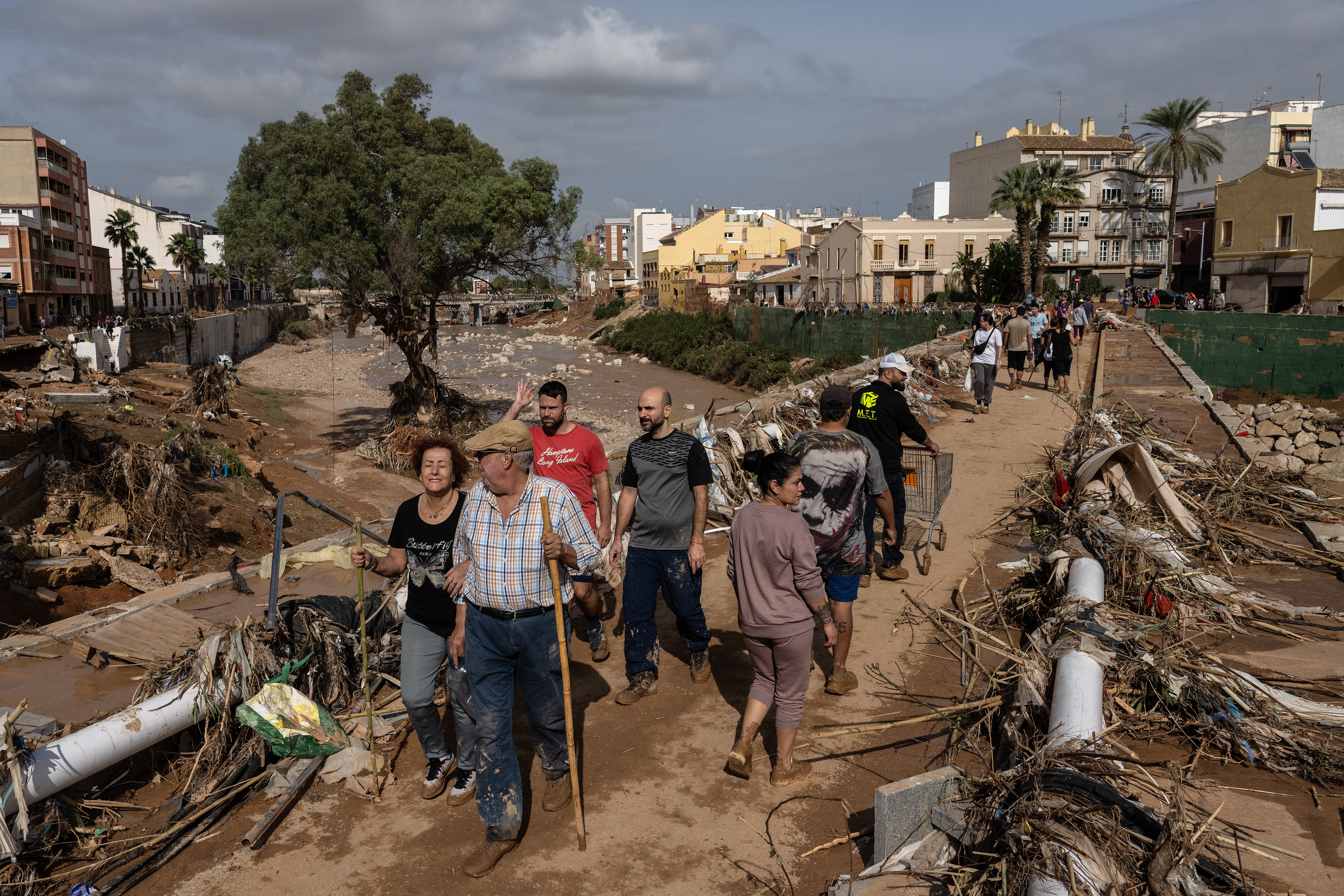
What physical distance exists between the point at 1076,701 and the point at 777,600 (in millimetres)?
1461

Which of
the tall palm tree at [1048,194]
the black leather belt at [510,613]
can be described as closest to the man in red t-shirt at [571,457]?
the black leather belt at [510,613]

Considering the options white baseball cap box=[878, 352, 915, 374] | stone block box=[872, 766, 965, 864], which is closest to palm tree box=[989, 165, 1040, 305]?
white baseball cap box=[878, 352, 915, 374]

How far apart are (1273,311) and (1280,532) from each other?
4578cm

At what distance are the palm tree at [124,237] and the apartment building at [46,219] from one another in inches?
81.0

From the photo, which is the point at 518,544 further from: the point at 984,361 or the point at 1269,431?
the point at 1269,431

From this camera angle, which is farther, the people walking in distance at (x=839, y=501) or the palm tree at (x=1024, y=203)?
the palm tree at (x=1024, y=203)

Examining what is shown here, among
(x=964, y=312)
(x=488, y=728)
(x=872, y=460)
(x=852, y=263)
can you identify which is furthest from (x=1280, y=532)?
(x=852, y=263)

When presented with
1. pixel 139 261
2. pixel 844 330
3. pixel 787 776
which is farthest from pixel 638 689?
pixel 139 261

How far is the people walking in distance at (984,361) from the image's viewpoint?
1398 cm

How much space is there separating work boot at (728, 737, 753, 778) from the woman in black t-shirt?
1.22 meters

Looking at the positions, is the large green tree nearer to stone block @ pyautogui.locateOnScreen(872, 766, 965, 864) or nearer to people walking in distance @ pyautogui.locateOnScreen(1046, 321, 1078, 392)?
people walking in distance @ pyautogui.locateOnScreen(1046, 321, 1078, 392)

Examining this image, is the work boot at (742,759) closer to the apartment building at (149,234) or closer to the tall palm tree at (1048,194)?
the tall palm tree at (1048,194)

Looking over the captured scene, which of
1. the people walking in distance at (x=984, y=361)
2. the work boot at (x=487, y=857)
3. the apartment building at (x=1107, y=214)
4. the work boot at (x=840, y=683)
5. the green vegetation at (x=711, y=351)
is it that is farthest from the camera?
the apartment building at (x=1107, y=214)

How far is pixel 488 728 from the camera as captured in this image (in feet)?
12.9
